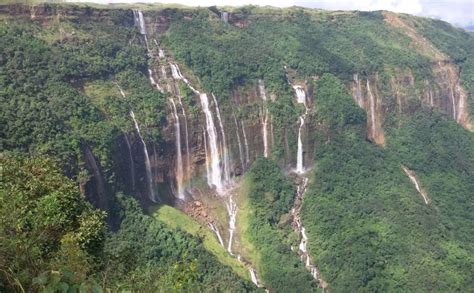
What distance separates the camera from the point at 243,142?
35406 millimetres

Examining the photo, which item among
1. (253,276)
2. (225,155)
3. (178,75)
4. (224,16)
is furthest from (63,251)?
(224,16)

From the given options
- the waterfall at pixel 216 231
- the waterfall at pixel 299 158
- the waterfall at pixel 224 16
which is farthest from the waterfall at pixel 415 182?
the waterfall at pixel 224 16

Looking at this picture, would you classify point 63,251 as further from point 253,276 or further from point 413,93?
point 413,93

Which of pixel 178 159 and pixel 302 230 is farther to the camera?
pixel 178 159

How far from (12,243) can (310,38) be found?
147 ft

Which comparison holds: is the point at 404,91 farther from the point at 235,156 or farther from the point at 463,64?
the point at 235,156

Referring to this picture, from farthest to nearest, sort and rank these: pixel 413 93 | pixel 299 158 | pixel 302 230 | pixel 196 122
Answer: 1. pixel 413 93
2. pixel 299 158
3. pixel 196 122
4. pixel 302 230

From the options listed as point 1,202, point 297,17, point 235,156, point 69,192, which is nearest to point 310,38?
point 297,17

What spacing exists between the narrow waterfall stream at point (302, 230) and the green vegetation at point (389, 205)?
17.5 inches

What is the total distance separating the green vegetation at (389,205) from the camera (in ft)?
87.6

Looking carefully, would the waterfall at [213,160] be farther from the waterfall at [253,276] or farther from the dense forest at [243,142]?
the waterfall at [253,276]

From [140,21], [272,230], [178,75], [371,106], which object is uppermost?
[140,21]

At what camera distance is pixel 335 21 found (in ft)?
176

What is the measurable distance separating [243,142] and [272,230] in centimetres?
778
